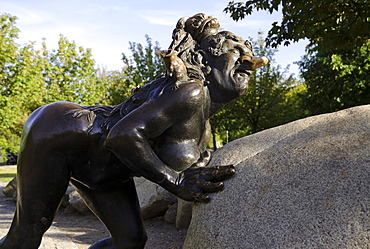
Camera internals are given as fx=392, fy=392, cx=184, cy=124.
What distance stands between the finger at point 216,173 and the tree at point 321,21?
19.6ft

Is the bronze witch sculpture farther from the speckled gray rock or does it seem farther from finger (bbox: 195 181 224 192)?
the speckled gray rock

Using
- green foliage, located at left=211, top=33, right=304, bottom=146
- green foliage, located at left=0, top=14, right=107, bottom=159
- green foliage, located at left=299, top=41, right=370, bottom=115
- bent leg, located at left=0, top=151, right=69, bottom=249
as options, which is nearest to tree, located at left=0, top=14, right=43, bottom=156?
green foliage, located at left=0, top=14, right=107, bottom=159

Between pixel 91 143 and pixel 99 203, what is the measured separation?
470 mm

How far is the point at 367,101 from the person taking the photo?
1261 cm

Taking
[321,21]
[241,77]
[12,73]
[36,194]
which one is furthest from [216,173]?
[12,73]

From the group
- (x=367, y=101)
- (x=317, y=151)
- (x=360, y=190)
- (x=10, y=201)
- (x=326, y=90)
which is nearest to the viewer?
(x=360, y=190)

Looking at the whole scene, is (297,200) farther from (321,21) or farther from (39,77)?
(39,77)

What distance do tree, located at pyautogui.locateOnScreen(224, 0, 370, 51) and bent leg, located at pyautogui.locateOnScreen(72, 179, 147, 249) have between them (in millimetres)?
5967

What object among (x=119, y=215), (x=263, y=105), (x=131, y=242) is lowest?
(x=263, y=105)

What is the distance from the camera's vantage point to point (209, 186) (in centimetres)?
210

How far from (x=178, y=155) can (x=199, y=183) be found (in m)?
0.20

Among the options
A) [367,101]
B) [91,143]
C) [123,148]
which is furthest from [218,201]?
[367,101]

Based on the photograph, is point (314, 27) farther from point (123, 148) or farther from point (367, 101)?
point (123, 148)

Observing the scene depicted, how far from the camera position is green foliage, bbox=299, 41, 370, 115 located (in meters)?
12.7
